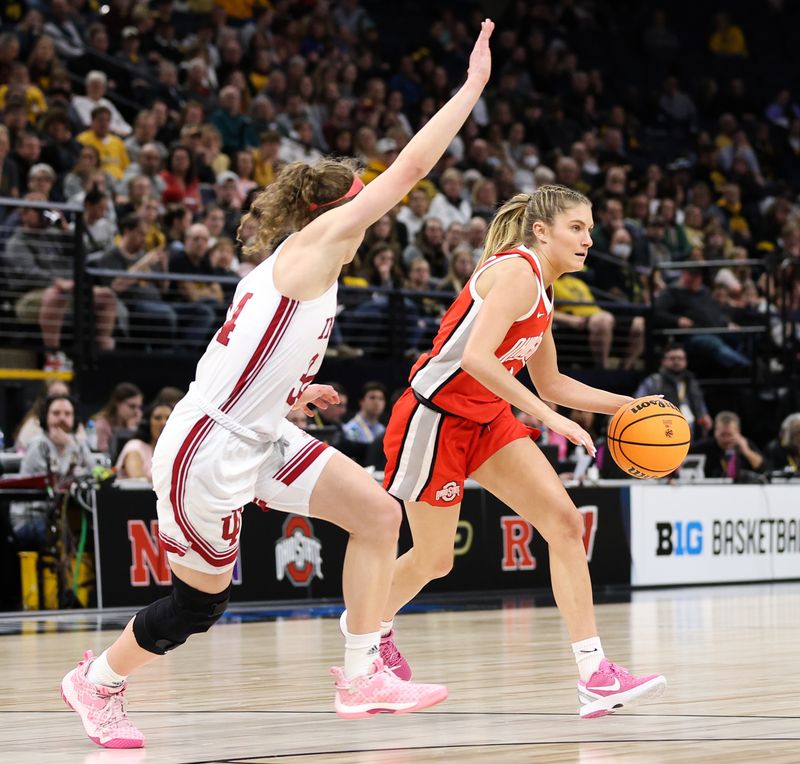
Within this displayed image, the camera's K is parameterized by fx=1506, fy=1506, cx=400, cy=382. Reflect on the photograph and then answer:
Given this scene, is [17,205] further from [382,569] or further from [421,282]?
[382,569]

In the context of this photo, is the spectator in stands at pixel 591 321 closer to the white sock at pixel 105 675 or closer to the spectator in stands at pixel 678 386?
the spectator in stands at pixel 678 386

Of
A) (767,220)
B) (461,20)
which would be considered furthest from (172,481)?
(461,20)

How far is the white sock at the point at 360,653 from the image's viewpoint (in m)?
4.95

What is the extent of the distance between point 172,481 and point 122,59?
522 inches

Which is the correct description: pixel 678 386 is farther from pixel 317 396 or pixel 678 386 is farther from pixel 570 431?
pixel 317 396

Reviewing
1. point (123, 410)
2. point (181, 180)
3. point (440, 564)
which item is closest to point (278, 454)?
point (440, 564)

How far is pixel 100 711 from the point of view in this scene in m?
4.88

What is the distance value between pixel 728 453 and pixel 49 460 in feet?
22.7

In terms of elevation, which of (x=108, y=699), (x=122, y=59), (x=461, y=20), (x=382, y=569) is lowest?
(x=108, y=699)

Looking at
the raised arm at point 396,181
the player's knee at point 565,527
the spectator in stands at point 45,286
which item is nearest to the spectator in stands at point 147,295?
the spectator in stands at point 45,286

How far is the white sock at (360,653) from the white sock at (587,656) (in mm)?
760

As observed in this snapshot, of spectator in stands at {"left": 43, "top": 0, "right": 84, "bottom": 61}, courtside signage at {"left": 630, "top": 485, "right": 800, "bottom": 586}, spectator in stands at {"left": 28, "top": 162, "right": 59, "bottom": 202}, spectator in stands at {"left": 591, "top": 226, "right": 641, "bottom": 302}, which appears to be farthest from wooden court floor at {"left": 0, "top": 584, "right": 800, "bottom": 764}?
spectator in stands at {"left": 43, "top": 0, "right": 84, "bottom": 61}

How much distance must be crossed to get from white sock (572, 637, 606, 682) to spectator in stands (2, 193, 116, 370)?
8.32 meters

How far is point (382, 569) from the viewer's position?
4.95m
